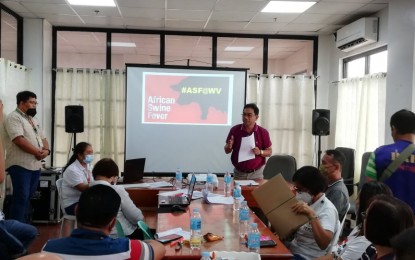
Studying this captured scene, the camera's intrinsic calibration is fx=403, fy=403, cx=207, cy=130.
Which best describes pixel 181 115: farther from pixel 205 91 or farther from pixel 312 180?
pixel 312 180

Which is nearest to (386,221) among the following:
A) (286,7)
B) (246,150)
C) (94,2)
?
(246,150)

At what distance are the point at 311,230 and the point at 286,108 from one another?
440 cm

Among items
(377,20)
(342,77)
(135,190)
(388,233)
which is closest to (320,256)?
(388,233)

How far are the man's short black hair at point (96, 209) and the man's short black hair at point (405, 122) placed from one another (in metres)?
2.12

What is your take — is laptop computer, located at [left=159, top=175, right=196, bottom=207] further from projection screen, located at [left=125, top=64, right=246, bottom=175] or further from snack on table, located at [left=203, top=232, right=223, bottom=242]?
projection screen, located at [left=125, top=64, right=246, bottom=175]

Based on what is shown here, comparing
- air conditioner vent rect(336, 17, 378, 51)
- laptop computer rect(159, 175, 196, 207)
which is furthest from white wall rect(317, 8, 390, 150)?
laptop computer rect(159, 175, 196, 207)

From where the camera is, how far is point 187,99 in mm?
5934

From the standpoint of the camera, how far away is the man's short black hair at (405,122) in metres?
2.85

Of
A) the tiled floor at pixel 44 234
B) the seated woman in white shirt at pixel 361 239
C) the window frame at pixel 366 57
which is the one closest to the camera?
the seated woman in white shirt at pixel 361 239

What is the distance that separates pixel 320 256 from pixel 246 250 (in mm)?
542

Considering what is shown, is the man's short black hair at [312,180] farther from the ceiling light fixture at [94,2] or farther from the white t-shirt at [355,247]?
the ceiling light fixture at [94,2]

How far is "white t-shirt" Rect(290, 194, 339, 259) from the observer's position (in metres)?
2.53

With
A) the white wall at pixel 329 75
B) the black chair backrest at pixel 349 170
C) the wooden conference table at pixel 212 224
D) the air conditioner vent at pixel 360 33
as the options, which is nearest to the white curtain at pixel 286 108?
the white wall at pixel 329 75

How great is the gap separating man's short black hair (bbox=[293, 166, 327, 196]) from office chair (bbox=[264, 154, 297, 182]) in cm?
257
